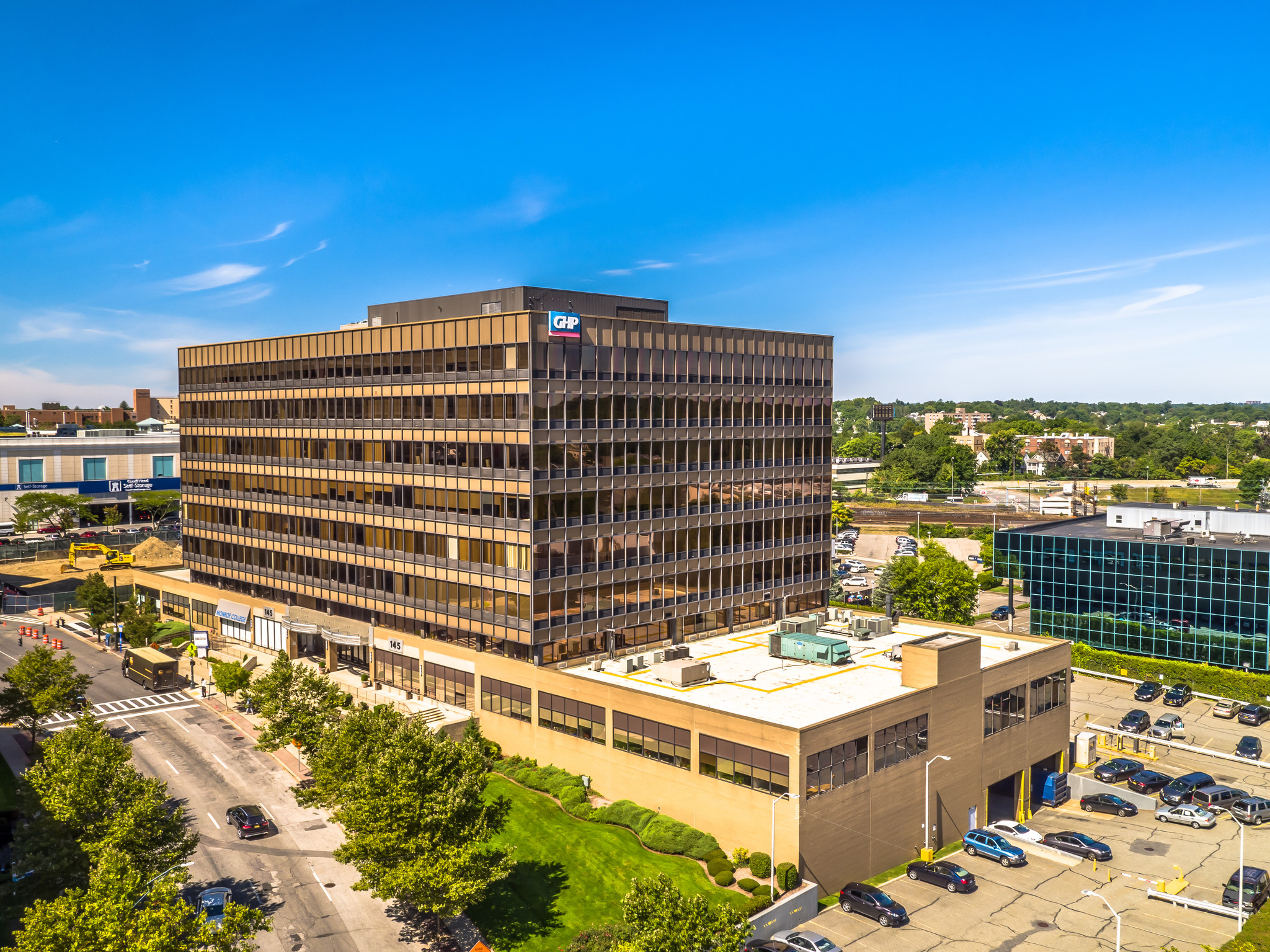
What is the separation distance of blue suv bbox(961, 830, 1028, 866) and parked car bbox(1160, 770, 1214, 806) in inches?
696

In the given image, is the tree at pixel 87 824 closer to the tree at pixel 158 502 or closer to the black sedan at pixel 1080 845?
the black sedan at pixel 1080 845

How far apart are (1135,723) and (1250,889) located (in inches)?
1258

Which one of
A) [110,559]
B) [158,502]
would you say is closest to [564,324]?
[110,559]

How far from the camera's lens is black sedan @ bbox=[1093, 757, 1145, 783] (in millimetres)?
73062

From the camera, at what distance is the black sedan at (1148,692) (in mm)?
92875

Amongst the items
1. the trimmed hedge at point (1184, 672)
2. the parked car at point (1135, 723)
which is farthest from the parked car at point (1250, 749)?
the trimmed hedge at point (1184, 672)

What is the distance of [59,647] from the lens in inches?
3900

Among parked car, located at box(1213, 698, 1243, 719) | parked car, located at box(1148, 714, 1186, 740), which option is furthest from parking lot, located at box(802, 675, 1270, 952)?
parked car, located at box(1213, 698, 1243, 719)

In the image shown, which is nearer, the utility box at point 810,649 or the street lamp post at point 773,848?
the street lamp post at point 773,848

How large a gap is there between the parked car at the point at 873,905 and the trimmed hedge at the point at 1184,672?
6109 cm

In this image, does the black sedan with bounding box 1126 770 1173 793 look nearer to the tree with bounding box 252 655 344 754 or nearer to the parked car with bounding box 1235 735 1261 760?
the parked car with bounding box 1235 735 1261 760

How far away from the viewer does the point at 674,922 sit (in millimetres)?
36750

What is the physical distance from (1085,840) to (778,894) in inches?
975

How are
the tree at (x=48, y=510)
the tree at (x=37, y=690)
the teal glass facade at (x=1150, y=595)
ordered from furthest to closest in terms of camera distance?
1. the tree at (x=48, y=510)
2. the teal glass facade at (x=1150, y=595)
3. the tree at (x=37, y=690)
